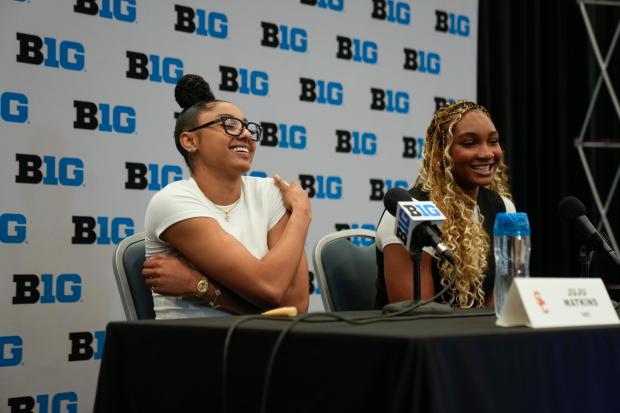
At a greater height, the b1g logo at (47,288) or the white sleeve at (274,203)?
the white sleeve at (274,203)

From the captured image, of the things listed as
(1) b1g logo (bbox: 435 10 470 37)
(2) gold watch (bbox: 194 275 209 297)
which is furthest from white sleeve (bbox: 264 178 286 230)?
(1) b1g logo (bbox: 435 10 470 37)

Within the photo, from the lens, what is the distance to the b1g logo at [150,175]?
355 cm

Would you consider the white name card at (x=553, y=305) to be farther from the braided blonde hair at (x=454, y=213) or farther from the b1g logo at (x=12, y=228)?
the b1g logo at (x=12, y=228)

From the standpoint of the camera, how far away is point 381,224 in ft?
8.26

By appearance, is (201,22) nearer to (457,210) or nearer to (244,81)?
(244,81)

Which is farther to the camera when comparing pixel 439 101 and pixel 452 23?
pixel 452 23

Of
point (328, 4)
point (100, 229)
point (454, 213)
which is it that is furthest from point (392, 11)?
point (454, 213)

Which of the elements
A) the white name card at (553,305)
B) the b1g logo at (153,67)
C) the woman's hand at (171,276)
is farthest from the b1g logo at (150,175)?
the white name card at (553,305)

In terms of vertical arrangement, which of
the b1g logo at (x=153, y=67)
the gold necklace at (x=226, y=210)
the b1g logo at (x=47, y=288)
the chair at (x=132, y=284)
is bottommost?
the b1g logo at (x=47, y=288)

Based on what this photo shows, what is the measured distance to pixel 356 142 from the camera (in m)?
4.27

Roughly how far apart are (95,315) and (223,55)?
4.39 feet

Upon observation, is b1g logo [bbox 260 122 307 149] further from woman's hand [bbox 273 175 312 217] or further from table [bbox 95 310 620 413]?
table [bbox 95 310 620 413]

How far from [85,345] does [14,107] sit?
3.31 feet

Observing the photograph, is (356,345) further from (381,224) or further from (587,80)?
(587,80)
